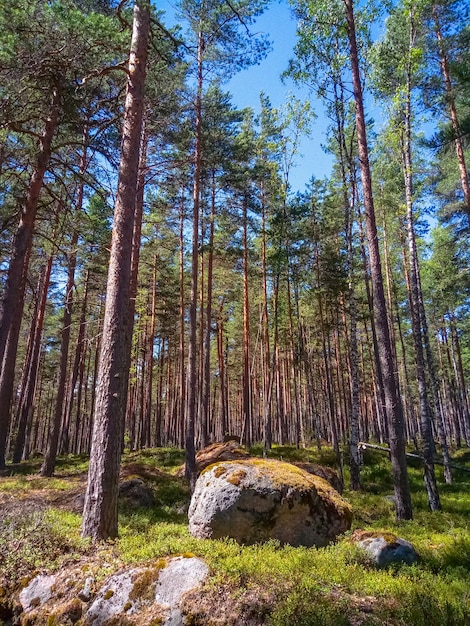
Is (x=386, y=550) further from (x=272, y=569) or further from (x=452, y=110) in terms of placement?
(x=452, y=110)

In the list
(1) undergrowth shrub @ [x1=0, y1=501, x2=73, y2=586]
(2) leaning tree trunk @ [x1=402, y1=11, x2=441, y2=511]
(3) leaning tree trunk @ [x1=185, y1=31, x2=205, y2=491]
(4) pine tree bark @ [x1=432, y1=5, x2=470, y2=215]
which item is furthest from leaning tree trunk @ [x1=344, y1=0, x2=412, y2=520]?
(4) pine tree bark @ [x1=432, y1=5, x2=470, y2=215]

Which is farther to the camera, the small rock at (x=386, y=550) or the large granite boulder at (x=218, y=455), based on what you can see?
the large granite boulder at (x=218, y=455)

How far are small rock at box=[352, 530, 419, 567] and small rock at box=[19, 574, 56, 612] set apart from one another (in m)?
4.41

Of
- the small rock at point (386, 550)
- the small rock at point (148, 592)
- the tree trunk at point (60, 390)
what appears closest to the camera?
the small rock at point (148, 592)

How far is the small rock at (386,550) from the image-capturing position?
5574 mm

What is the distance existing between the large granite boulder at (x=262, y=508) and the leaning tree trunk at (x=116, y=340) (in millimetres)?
1605

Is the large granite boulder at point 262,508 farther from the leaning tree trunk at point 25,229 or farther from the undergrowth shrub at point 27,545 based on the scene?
the leaning tree trunk at point 25,229

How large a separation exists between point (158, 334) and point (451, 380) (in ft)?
91.7

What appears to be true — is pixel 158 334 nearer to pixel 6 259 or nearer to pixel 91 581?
pixel 6 259

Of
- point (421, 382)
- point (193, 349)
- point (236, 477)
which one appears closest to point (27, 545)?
point (236, 477)

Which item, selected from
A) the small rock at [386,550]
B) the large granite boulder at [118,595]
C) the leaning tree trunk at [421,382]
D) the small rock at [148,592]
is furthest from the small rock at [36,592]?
the leaning tree trunk at [421,382]

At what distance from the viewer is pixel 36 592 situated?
475 centimetres

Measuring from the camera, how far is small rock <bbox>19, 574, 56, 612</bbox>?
4621 millimetres

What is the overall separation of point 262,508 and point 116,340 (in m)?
3.81
